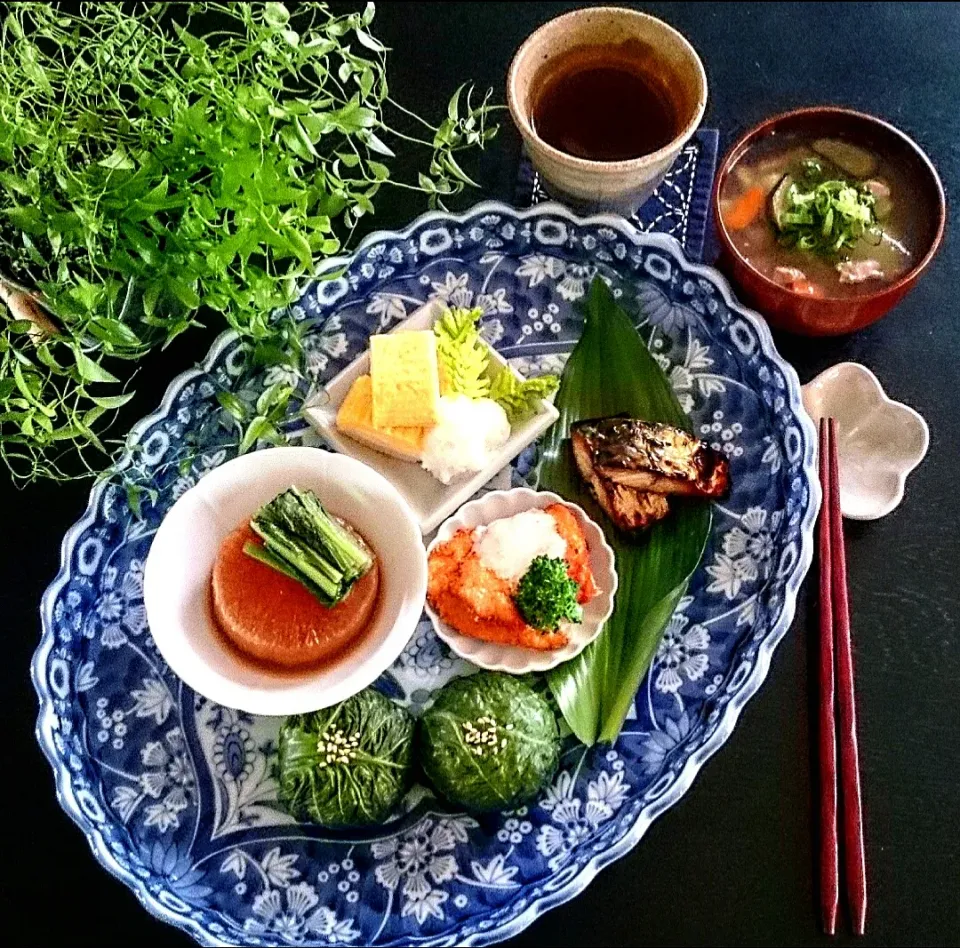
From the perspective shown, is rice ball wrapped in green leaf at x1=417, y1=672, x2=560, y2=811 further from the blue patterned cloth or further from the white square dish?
the blue patterned cloth

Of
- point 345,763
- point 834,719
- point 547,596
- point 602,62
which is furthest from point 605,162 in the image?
point 345,763

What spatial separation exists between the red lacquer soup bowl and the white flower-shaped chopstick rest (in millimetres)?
127

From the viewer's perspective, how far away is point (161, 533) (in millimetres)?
1931

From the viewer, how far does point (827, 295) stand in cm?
224

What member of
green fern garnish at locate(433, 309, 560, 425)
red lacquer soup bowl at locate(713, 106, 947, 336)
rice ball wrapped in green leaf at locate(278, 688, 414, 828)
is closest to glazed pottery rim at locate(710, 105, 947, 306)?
red lacquer soup bowl at locate(713, 106, 947, 336)

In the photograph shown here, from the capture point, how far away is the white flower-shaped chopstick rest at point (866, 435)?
2.16 meters

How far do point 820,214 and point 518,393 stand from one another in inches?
31.4

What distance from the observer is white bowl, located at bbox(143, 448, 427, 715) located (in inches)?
73.2

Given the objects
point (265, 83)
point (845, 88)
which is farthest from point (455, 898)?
point (845, 88)

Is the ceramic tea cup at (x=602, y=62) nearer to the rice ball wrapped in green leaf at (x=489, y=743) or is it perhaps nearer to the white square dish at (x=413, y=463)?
the white square dish at (x=413, y=463)

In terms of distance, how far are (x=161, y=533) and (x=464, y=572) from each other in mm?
590

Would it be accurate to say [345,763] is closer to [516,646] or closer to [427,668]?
[427,668]

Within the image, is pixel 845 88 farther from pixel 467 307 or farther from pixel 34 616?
pixel 34 616

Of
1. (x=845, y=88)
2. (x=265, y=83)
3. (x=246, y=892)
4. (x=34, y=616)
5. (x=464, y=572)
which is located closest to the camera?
(x=265, y=83)
